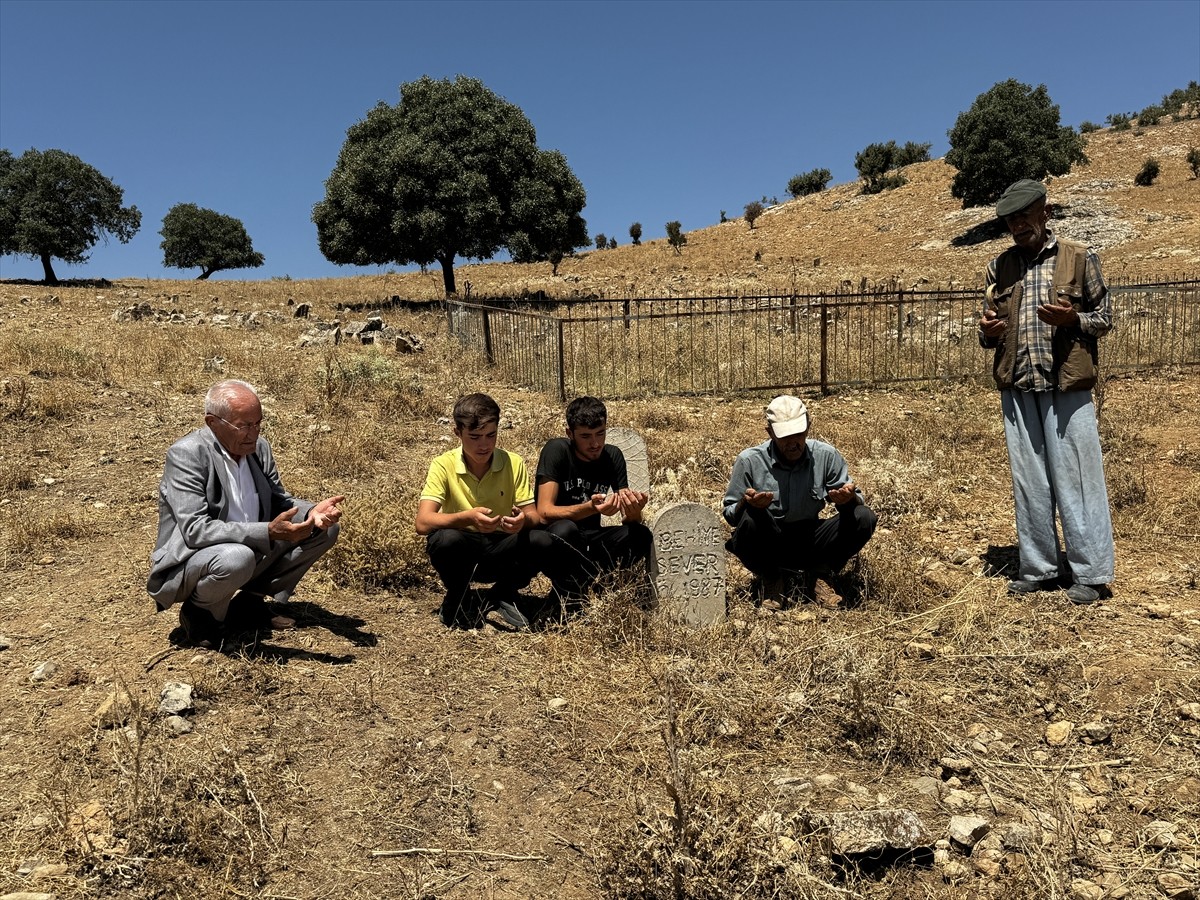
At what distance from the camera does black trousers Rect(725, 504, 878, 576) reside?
477 cm

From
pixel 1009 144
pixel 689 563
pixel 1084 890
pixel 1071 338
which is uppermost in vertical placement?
pixel 1009 144

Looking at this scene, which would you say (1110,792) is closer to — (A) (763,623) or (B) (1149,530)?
(A) (763,623)

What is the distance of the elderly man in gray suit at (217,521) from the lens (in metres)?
3.96

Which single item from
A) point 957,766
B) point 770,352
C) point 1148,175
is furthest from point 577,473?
point 1148,175

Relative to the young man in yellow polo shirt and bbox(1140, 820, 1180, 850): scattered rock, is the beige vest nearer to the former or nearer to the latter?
bbox(1140, 820, 1180, 850): scattered rock

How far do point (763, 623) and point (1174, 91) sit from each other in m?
62.3

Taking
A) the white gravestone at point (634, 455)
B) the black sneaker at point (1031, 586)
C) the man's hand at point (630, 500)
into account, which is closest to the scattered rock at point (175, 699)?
the man's hand at point (630, 500)

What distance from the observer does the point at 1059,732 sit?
3.54m

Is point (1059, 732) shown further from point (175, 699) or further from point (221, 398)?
point (221, 398)

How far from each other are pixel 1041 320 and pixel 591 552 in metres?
2.91

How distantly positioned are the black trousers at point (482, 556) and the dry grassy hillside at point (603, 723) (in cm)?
29

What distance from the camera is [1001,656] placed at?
416 cm

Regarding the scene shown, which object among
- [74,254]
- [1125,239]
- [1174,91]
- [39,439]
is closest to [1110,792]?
[39,439]

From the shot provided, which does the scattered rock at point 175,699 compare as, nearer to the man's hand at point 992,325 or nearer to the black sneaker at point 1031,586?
the black sneaker at point 1031,586
